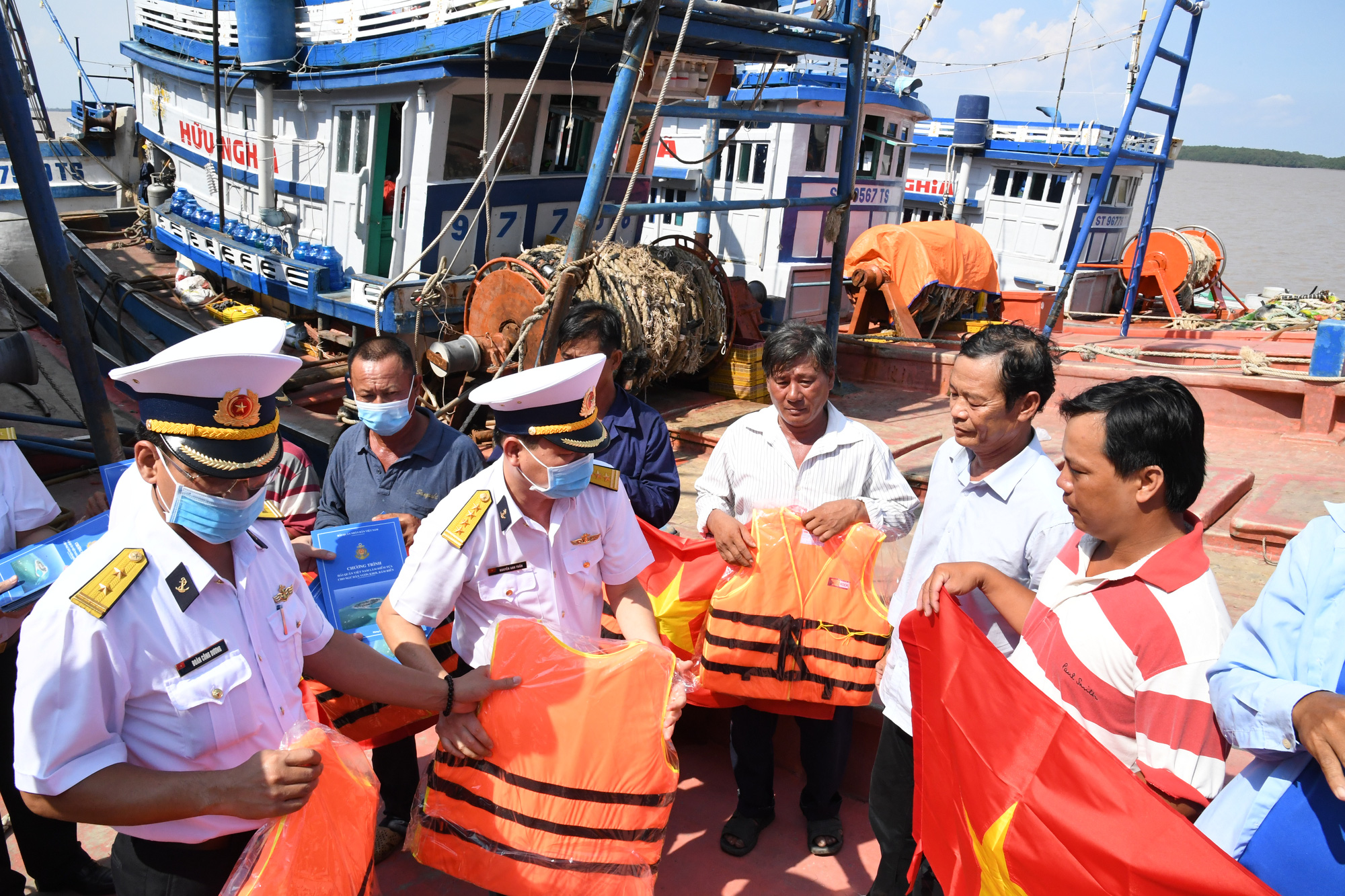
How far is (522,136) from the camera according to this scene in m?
7.97

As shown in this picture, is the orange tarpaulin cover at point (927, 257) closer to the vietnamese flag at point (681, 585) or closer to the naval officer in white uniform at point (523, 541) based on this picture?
the vietnamese flag at point (681, 585)

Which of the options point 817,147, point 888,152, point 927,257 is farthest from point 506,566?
point 888,152

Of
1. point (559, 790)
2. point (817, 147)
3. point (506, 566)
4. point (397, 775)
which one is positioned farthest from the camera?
point (817, 147)

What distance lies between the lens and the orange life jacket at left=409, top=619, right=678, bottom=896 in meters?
1.96

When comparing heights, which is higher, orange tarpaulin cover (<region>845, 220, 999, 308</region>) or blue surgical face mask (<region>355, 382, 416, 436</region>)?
orange tarpaulin cover (<region>845, 220, 999, 308</region>)

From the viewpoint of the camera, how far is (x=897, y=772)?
100 inches

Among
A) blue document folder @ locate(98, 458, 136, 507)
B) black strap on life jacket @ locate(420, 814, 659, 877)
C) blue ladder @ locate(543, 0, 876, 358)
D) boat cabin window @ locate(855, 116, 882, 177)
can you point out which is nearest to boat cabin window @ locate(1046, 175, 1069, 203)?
boat cabin window @ locate(855, 116, 882, 177)

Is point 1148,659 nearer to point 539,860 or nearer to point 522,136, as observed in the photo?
point 539,860

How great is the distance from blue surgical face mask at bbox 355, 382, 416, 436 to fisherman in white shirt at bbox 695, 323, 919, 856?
1.16 metres

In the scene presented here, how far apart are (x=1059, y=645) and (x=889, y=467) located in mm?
1208

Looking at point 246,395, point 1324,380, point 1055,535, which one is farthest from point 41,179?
point 1324,380

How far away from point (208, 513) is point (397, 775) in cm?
162

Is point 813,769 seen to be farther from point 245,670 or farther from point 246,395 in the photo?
point 246,395

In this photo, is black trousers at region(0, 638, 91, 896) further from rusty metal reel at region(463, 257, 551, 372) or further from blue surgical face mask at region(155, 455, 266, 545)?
rusty metal reel at region(463, 257, 551, 372)
